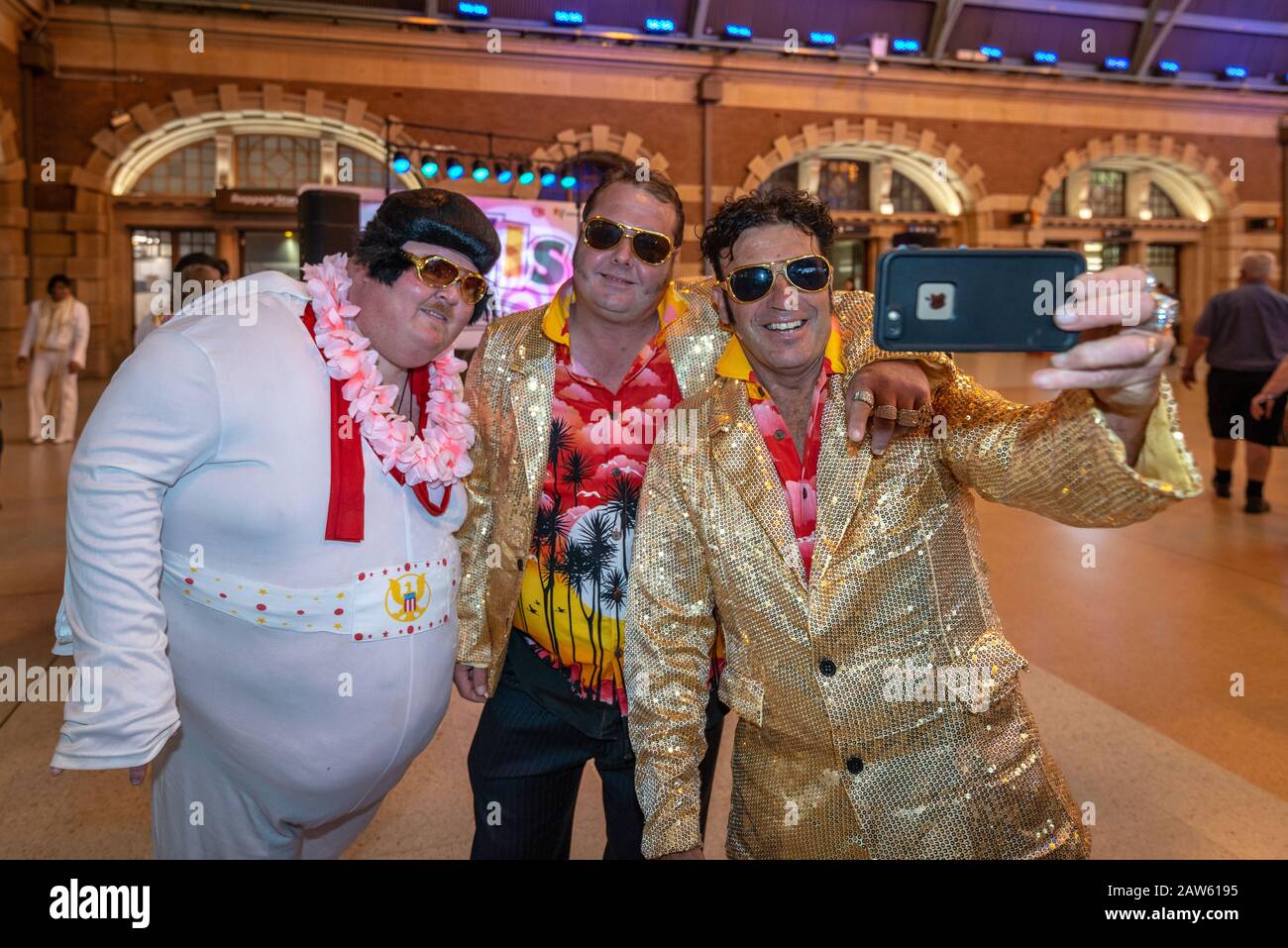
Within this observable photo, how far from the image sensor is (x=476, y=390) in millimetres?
2377

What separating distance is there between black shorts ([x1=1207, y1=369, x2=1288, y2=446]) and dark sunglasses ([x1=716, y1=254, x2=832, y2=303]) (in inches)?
274

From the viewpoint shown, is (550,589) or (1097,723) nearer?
(550,589)

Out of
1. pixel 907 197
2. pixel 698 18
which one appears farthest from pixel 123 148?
pixel 907 197

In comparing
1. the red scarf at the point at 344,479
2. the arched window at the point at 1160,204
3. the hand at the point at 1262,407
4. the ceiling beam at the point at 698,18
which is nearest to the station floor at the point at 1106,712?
the hand at the point at 1262,407

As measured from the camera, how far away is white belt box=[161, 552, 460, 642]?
1.76m

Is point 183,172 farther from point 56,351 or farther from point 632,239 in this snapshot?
point 632,239

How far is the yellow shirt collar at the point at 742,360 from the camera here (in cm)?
189

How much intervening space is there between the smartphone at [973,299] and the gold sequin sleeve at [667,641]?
662mm

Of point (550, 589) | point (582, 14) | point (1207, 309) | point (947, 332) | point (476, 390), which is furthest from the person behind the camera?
point (582, 14)

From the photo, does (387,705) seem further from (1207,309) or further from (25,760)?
(1207,309)

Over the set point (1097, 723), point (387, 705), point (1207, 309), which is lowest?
point (1097, 723)

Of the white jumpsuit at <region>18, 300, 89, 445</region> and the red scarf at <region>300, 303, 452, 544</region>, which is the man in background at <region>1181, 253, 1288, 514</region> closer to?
the red scarf at <region>300, 303, 452, 544</region>
